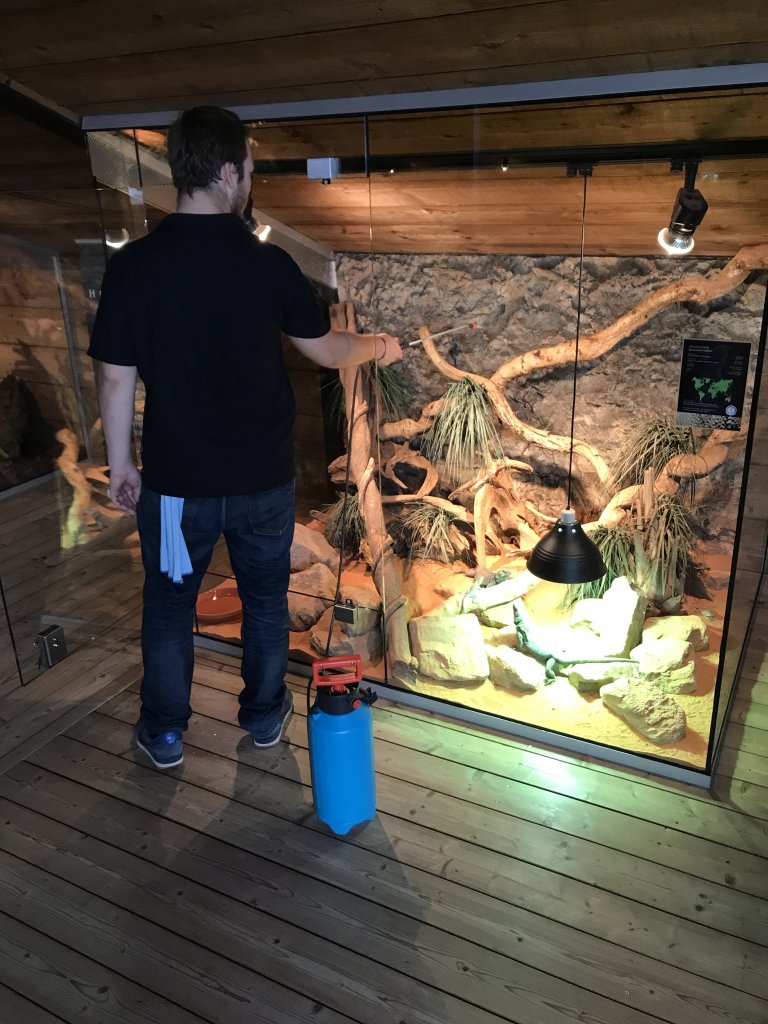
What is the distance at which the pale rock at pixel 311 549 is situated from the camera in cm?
255

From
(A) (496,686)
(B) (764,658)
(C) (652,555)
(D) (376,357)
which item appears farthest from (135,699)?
(B) (764,658)

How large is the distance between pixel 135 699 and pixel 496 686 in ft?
4.05

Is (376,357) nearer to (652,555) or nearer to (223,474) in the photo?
(223,474)

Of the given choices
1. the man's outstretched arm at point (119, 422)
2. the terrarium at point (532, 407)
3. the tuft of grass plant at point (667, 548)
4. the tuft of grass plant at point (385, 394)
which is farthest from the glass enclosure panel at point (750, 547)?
the man's outstretched arm at point (119, 422)

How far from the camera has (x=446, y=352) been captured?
2.22 metres

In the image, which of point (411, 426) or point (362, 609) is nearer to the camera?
point (411, 426)

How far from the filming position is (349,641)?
2660mm

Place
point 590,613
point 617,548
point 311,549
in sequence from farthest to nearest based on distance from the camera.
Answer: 1. point 311,549
2. point 590,613
3. point 617,548

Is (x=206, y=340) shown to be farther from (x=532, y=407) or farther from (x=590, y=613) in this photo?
(x=590, y=613)

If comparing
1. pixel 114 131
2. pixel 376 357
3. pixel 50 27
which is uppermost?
pixel 50 27

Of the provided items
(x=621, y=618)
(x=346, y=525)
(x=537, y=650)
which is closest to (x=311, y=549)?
(x=346, y=525)

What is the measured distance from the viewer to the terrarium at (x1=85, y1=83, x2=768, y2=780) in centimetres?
187

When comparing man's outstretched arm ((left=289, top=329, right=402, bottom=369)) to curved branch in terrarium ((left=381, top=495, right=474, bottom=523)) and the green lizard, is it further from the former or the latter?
the green lizard

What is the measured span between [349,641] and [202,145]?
1.57 meters
